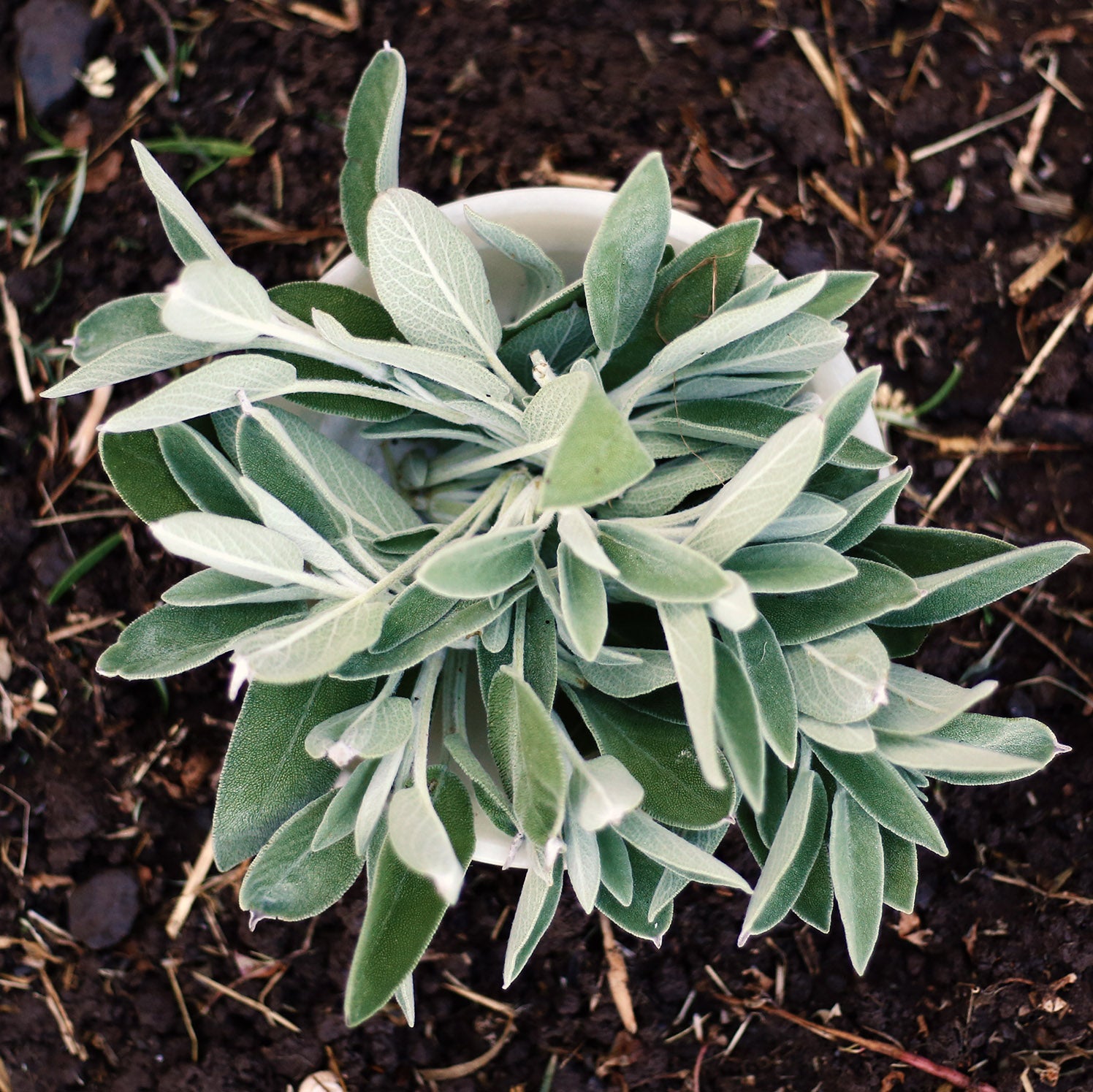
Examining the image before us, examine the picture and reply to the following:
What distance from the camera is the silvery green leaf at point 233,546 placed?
61cm

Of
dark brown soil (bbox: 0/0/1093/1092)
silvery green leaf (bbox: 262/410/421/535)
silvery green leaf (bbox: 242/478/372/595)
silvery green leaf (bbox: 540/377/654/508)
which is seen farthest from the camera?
dark brown soil (bbox: 0/0/1093/1092)

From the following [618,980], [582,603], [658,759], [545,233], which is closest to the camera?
[582,603]

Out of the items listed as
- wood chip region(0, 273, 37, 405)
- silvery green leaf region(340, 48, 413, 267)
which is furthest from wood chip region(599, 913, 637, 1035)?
wood chip region(0, 273, 37, 405)

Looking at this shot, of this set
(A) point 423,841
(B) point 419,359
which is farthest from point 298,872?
(B) point 419,359

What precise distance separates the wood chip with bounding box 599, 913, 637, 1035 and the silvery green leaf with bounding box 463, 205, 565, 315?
0.66 m

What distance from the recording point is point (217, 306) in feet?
2.06

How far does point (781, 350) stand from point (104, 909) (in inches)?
36.7

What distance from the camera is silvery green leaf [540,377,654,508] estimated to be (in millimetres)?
544

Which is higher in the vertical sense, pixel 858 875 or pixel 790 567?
pixel 790 567

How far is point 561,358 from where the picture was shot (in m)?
0.86

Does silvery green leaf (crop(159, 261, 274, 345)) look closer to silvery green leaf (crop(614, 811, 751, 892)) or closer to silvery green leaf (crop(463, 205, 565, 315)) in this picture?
silvery green leaf (crop(463, 205, 565, 315))

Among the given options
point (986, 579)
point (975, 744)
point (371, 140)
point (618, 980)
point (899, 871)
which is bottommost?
point (618, 980)

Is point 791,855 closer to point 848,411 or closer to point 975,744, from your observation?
point 975,744

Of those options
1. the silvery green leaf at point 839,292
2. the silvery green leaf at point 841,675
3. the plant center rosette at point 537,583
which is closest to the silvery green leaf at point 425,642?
the plant center rosette at point 537,583
